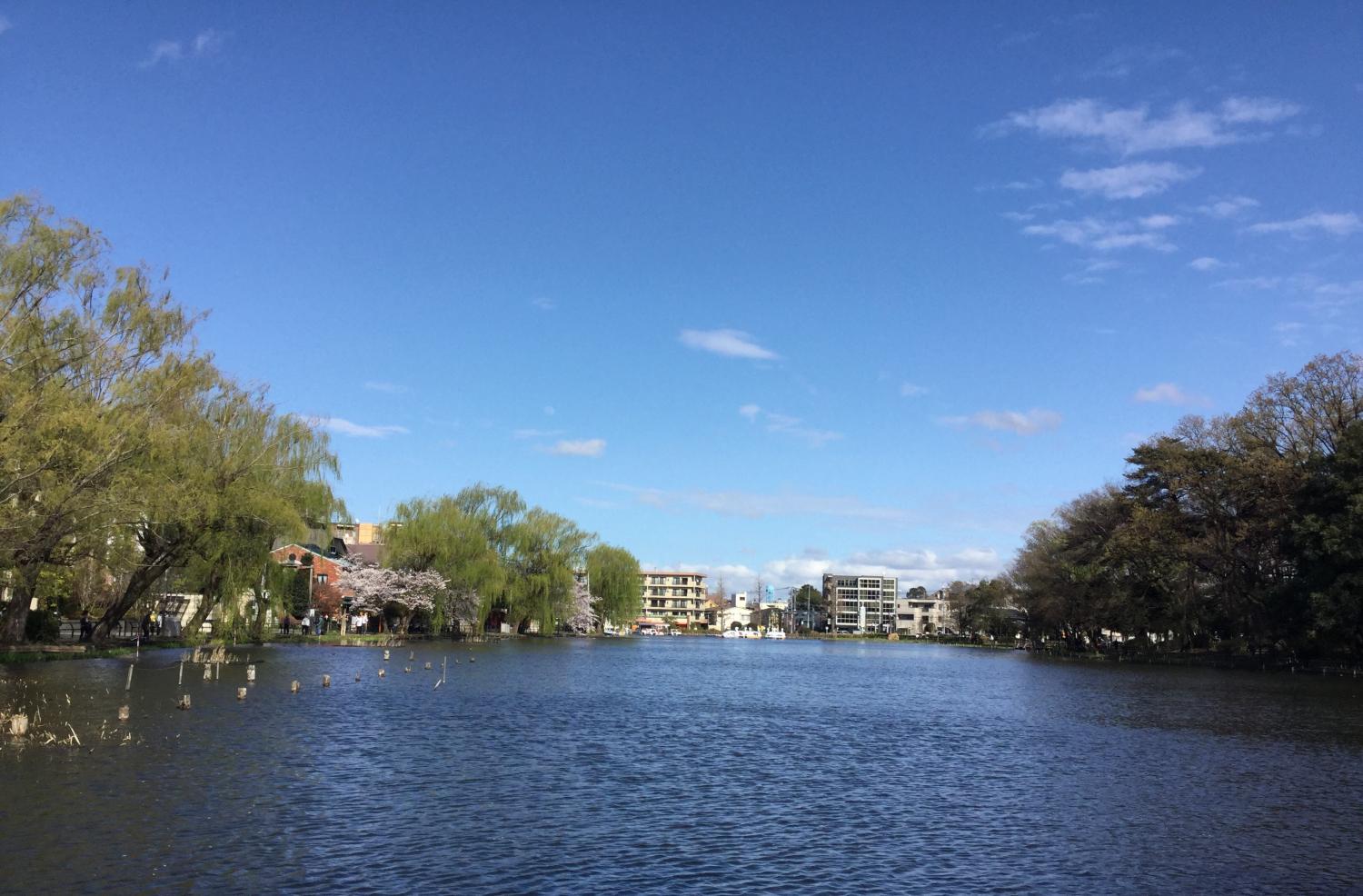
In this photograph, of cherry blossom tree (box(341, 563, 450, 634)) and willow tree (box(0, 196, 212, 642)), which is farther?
cherry blossom tree (box(341, 563, 450, 634))

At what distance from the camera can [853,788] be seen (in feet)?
66.7

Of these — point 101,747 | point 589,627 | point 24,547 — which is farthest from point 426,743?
point 589,627

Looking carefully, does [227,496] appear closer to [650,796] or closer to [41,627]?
[41,627]

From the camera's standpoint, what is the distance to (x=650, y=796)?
61.7 ft

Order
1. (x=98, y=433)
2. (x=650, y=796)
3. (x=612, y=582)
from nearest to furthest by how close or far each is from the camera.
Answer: (x=650, y=796)
(x=98, y=433)
(x=612, y=582)

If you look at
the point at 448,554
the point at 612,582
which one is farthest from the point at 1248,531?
the point at 612,582

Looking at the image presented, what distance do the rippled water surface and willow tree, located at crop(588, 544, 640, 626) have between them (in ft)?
229

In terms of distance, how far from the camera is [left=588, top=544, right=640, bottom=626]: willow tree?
4218 inches

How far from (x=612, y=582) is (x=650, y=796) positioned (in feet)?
292

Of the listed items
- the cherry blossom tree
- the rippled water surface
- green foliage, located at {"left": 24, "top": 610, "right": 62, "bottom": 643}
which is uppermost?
the cherry blossom tree

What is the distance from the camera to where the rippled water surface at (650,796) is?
44.7 ft

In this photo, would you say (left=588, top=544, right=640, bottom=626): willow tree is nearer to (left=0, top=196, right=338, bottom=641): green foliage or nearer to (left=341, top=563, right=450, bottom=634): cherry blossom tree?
(left=341, top=563, right=450, bottom=634): cherry blossom tree

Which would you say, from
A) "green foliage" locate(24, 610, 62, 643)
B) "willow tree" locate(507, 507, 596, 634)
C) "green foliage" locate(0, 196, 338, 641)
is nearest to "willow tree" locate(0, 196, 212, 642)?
"green foliage" locate(0, 196, 338, 641)

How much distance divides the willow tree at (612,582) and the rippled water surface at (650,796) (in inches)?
2753
